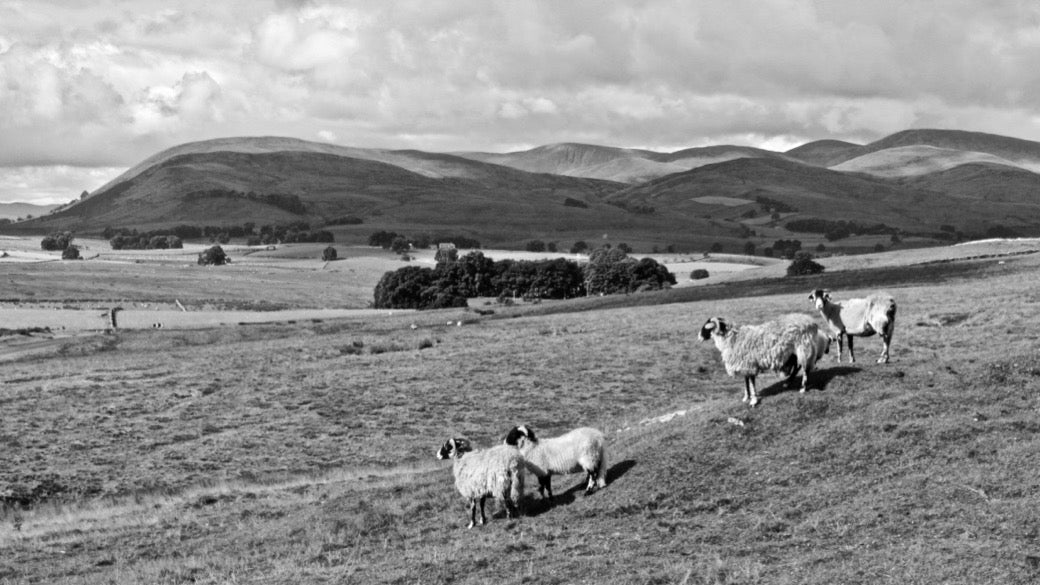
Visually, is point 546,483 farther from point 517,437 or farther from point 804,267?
point 804,267

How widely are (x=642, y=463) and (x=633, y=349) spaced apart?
30.2m

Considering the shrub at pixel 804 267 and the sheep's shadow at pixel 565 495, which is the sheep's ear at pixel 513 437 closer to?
the sheep's shadow at pixel 565 495

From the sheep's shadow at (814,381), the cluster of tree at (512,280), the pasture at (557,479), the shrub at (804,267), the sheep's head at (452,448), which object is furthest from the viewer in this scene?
the cluster of tree at (512,280)

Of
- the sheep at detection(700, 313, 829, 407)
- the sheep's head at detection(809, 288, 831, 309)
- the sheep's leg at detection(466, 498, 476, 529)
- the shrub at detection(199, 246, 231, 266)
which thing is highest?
the shrub at detection(199, 246, 231, 266)

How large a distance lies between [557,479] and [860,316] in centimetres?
1022

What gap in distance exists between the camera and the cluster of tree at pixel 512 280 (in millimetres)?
129000

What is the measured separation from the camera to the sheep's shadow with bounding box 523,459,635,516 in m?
22.3

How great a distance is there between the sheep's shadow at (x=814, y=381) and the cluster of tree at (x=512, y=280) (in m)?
101

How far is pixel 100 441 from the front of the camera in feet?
130

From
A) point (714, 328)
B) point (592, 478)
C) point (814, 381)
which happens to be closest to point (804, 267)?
point (814, 381)

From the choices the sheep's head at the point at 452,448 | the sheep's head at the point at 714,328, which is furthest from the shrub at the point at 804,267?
the sheep's head at the point at 452,448

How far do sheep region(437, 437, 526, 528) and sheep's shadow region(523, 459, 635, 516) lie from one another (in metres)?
0.49

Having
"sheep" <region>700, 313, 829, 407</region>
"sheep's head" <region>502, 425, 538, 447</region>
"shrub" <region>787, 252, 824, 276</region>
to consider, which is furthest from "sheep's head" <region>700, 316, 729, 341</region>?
"shrub" <region>787, 252, 824, 276</region>

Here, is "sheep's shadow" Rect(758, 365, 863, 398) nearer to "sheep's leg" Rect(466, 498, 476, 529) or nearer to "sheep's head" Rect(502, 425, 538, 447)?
"sheep's head" Rect(502, 425, 538, 447)
